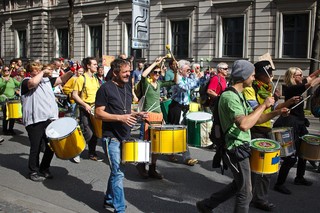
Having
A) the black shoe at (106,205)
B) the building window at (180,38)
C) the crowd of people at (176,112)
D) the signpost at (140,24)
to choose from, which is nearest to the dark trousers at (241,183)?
the crowd of people at (176,112)

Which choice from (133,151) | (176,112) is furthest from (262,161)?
(176,112)

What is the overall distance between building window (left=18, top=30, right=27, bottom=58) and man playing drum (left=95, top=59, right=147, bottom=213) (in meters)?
33.8

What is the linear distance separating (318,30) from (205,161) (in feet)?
32.6

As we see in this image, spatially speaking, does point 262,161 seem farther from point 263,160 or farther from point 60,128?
point 60,128

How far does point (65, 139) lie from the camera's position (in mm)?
5395

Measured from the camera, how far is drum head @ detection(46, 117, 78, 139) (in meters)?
5.44

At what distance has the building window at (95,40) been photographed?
96.5 feet

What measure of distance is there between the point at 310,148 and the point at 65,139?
11.3 ft

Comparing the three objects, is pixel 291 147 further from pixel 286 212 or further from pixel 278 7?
pixel 278 7

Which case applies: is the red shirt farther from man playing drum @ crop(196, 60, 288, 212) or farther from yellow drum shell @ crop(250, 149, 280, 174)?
man playing drum @ crop(196, 60, 288, 212)

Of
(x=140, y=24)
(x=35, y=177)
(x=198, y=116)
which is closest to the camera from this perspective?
(x=35, y=177)

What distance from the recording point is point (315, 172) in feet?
21.8

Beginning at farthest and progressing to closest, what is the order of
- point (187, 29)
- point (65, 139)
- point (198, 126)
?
point (187, 29)
point (198, 126)
point (65, 139)

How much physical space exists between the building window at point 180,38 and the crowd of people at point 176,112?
17001 millimetres
